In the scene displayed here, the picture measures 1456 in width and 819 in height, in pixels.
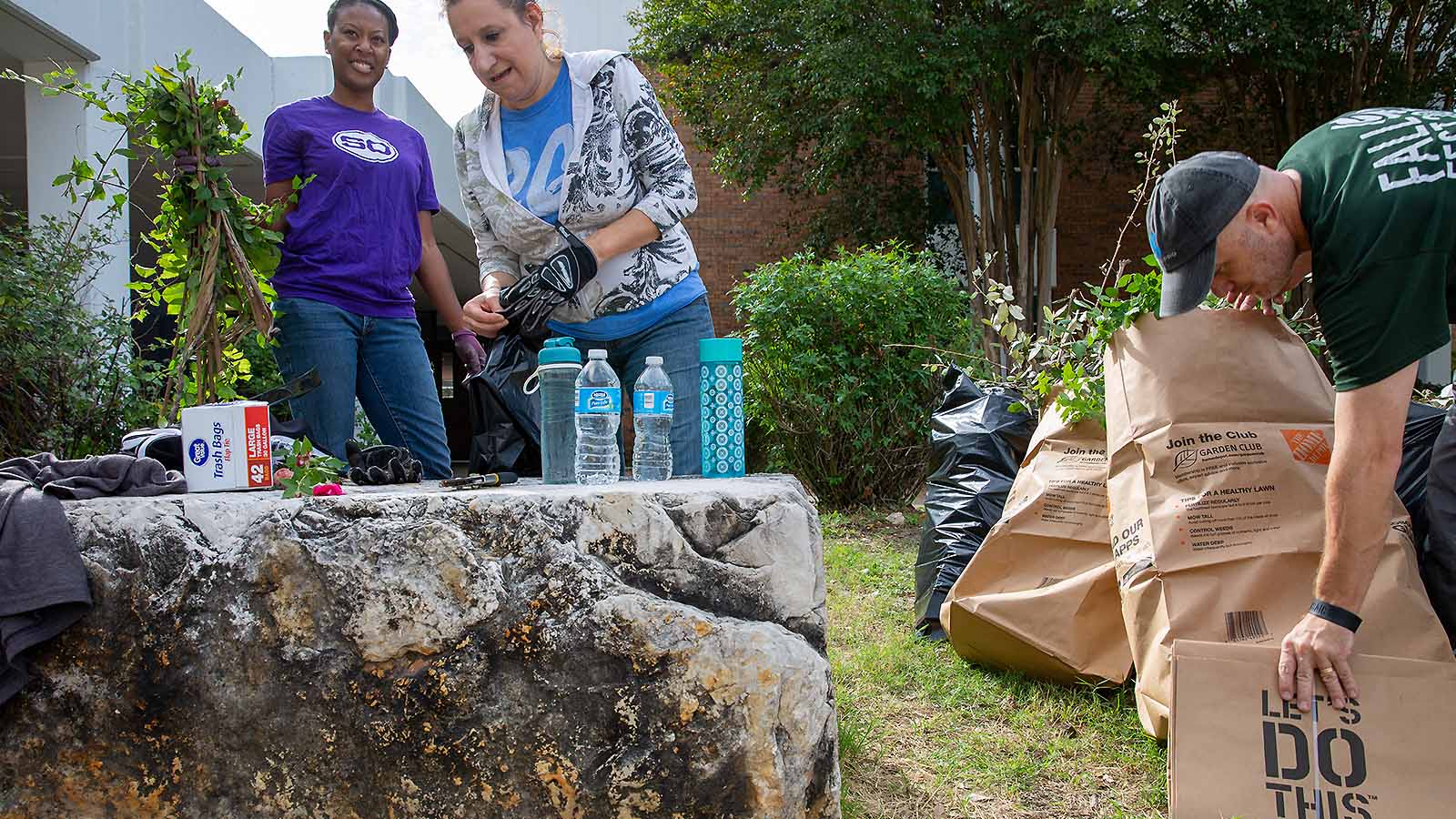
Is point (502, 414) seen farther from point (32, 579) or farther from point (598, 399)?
point (32, 579)

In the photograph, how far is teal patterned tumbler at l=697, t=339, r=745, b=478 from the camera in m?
2.12

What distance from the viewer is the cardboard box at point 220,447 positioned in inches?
79.7

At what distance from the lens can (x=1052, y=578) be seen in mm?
2803

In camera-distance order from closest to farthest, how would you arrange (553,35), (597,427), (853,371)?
(597,427), (553,35), (853,371)

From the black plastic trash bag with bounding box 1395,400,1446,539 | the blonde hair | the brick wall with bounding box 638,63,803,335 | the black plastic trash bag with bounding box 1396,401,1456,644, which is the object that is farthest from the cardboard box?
the brick wall with bounding box 638,63,803,335

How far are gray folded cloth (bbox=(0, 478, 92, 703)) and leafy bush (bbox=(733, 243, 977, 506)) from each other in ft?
15.8

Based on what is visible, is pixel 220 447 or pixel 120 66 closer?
pixel 220 447

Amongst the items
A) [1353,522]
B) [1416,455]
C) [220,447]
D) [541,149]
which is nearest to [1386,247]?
[1353,522]

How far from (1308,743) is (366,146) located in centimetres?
294

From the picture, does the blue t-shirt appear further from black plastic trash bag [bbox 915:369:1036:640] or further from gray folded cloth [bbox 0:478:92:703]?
black plastic trash bag [bbox 915:369:1036:640]

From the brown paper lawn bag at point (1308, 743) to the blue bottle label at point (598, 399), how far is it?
131 cm

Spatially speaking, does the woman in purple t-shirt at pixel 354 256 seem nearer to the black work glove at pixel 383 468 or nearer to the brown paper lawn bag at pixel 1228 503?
the black work glove at pixel 383 468

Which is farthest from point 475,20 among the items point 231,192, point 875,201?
point 875,201

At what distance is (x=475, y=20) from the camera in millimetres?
2396
